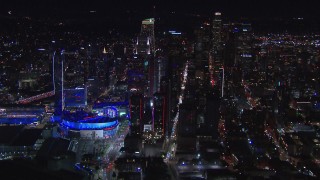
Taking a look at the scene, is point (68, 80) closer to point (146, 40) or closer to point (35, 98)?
point (35, 98)

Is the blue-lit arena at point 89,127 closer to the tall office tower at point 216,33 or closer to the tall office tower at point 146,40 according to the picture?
the tall office tower at point 146,40

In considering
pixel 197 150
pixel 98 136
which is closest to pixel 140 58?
pixel 98 136

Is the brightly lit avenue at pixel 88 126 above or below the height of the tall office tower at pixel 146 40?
below

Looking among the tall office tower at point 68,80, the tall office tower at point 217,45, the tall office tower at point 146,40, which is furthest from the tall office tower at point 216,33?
the tall office tower at point 68,80

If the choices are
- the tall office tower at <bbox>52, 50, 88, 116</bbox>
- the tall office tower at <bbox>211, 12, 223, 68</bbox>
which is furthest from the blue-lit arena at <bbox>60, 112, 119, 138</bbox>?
the tall office tower at <bbox>211, 12, 223, 68</bbox>

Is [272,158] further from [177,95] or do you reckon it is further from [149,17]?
[149,17]

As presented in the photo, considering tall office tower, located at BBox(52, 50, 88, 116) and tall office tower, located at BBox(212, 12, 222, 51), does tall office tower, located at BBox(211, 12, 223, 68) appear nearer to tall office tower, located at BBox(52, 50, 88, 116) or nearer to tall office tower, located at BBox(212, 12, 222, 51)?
tall office tower, located at BBox(212, 12, 222, 51)
